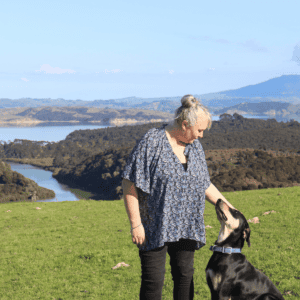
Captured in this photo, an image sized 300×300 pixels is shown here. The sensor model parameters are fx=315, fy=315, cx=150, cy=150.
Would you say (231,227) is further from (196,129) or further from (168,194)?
(196,129)

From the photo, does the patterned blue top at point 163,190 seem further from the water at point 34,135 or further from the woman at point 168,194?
the water at point 34,135

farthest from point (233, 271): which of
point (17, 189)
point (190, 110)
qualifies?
point (17, 189)

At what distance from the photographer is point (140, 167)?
2885 millimetres

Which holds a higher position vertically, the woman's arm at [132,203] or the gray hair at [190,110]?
the gray hair at [190,110]

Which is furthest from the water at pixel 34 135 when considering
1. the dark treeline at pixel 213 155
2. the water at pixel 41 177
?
the water at pixel 41 177

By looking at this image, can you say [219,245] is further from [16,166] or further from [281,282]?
[16,166]

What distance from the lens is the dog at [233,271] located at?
3.33 metres

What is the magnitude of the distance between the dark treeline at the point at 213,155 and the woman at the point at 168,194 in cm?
1148

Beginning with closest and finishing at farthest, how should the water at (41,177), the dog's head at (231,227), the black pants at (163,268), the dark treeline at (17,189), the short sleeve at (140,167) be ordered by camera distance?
the short sleeve at (140,167) → the black pants at (163,268) → the dog's head at (231,227) → the dark treeline at (17,189) → the water at (41,177)

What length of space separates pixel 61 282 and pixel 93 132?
114 m

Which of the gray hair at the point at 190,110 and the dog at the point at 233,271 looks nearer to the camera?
the gray hair at the point at 190,110

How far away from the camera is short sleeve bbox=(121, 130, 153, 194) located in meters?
2.87

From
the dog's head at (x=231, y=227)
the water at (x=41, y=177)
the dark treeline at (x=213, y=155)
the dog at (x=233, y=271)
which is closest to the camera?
the dog at (x=233, y=271)

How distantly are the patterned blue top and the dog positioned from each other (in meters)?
0.56
